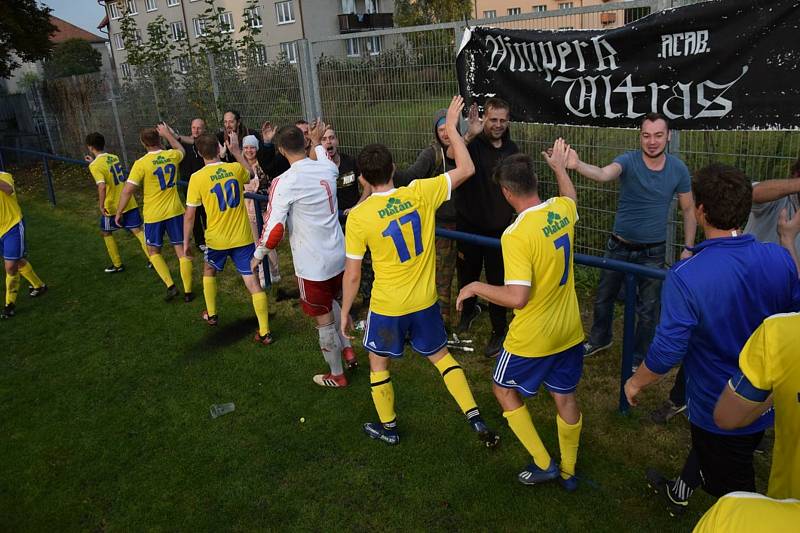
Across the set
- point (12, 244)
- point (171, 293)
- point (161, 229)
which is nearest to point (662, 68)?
point (161, 229)

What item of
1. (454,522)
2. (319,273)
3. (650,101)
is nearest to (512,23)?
(650,101)

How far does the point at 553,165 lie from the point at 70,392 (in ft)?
15.7

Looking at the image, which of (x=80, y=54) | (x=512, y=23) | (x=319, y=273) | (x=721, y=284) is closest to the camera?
(x=721, y=284)

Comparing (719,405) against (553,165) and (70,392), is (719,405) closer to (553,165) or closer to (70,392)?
(553,165)

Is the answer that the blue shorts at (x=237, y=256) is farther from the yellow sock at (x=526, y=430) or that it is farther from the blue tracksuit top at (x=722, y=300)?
the blue tracksuit top at (x=722, y=300)

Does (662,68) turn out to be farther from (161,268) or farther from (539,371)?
(161,268)

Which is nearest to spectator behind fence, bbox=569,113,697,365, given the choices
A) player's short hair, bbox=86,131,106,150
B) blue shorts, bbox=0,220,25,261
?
player's short hair, bbox=86,131,106,150

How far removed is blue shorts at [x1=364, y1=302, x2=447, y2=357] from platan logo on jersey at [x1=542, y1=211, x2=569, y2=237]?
3.71 ft

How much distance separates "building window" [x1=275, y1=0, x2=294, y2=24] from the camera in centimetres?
3697

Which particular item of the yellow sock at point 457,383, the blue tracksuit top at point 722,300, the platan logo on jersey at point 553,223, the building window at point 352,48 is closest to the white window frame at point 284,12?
the building window at point 352,48

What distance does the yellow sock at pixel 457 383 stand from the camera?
13.2 feet

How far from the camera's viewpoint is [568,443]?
3.52 meters

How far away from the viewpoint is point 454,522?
347 centimetres

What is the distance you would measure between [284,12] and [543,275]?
39.0 meters
